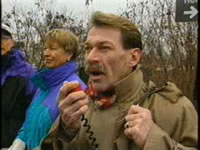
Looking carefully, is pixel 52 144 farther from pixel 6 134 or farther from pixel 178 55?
pixel 178 55

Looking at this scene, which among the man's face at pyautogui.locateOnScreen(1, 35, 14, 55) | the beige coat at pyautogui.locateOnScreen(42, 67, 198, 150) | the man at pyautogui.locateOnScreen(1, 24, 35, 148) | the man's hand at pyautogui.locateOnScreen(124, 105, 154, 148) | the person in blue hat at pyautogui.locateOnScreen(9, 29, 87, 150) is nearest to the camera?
the man's hand at pyautogui.locateOnScreen(124, 105, 154, 148)

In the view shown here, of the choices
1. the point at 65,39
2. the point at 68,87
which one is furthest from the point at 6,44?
the point at 68,87

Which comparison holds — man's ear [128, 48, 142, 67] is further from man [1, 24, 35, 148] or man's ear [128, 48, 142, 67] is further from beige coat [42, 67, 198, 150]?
man [1, 24, 35, 148]

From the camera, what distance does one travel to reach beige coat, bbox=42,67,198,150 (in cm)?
203

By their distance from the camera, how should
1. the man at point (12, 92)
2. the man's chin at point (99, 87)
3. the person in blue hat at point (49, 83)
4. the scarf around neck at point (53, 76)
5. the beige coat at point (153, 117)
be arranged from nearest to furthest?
the beige coat at point (153, 117) < the man's chin at point (99, 87) < the person in blue hat at point (49, 83) < the scarf around neck at point (53, 76) < the man at point (12, 92)

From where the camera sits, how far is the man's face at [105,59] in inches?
88.4

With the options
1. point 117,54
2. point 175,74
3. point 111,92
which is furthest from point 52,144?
point 175,74

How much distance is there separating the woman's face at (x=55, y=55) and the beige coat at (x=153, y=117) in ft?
4.28

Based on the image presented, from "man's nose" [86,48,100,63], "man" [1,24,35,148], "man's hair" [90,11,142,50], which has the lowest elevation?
"man" [1,24,35,148]

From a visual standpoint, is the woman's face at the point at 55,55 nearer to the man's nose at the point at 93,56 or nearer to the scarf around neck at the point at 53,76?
the scarf around neck at the point at 53,76

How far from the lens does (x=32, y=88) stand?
400 cm

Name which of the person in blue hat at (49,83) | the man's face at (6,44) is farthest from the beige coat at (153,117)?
the man's face at (6,44)

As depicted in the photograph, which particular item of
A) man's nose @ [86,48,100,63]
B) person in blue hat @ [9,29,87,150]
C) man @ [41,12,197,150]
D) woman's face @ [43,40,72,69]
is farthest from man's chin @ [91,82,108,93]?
woman's face @ [43,40,72,69]

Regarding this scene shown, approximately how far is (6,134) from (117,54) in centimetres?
186
